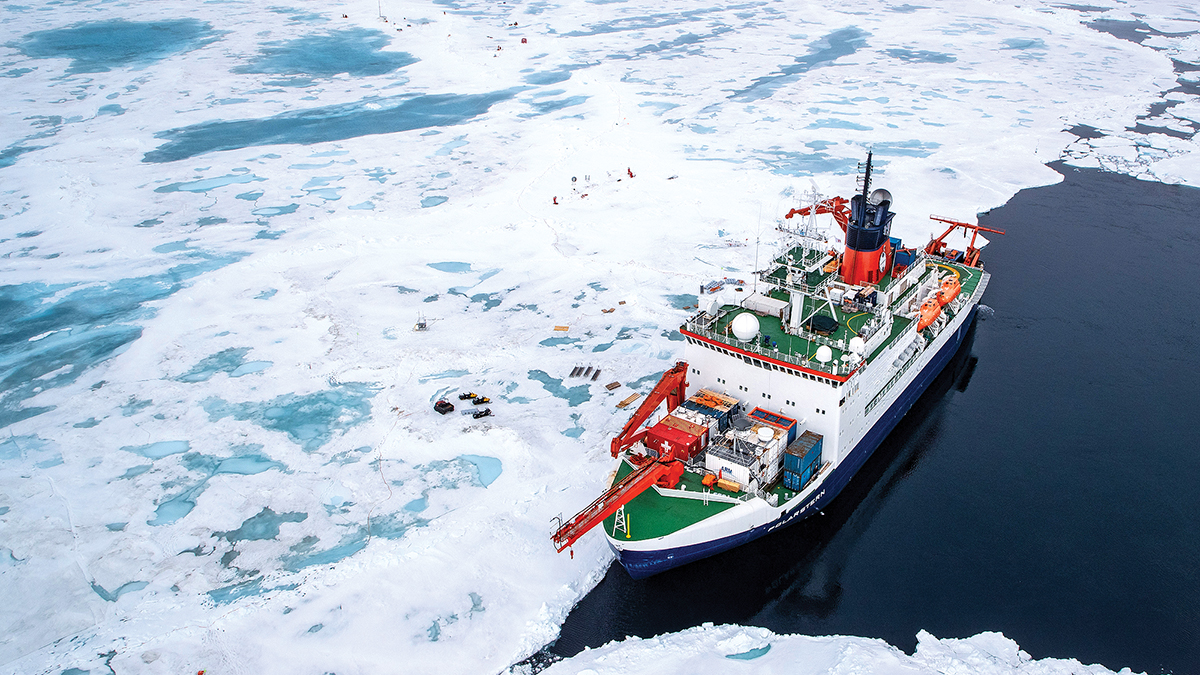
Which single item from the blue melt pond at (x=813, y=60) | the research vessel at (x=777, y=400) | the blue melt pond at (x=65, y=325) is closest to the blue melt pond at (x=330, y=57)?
the blue melt pond at (x=813, y=60)

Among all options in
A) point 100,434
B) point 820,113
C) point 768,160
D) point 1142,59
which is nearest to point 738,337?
point 100,434

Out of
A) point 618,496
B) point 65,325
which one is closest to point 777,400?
point 618,496

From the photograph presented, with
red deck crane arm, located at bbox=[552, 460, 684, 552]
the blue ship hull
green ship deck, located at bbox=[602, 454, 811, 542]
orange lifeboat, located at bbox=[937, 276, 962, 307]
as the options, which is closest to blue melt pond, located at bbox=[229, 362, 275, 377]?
red deck crane arm, located at bbox=[552, 460, 684, 552]

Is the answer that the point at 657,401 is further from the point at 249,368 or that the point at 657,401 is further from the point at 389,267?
the point at 389,267

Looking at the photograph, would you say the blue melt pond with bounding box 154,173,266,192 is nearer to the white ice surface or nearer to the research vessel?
the research vessel

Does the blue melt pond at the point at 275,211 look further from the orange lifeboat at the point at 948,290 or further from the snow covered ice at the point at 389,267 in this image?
the orange lifeboat at the point at 948,290
